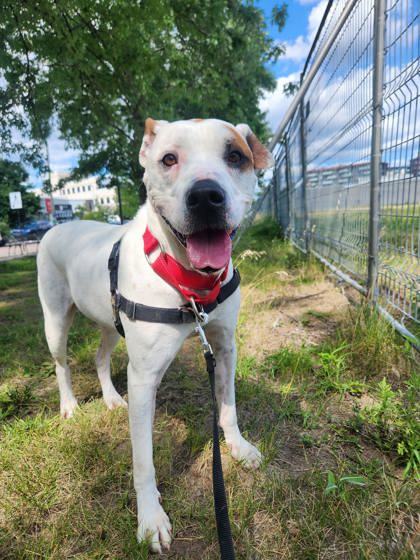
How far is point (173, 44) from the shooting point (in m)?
7.70

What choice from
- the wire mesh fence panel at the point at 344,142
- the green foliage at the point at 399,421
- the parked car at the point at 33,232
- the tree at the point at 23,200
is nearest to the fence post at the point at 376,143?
the wire mesh fence panel at the point at 344,142

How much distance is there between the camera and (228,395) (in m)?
2.08

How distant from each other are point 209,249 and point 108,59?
631 cm

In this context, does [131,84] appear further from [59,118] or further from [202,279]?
[202,279]

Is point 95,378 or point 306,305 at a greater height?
point 306,305

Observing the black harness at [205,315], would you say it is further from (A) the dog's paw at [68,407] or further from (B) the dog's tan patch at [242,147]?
(A) the dog's paw at [68,407]

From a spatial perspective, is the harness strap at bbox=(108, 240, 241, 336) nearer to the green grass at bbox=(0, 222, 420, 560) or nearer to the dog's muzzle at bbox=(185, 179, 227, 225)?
the dog's muzzle at bbox=(185, 179, 227, 225)

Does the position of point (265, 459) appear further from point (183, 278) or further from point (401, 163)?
point (401, 163)

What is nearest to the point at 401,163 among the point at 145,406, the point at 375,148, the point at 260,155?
the point at 375,148

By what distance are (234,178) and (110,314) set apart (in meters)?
1.08

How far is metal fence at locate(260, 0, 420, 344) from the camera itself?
2.48m

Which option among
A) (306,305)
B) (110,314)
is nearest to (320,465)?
(110,314)

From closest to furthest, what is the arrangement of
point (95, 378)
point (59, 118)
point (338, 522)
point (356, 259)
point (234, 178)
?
point (338, 522)
point (234, 178)
point (95, 378)
point (356, 259)
point (59, 118)

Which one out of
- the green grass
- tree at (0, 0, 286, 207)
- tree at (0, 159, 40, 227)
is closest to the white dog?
the green grass
